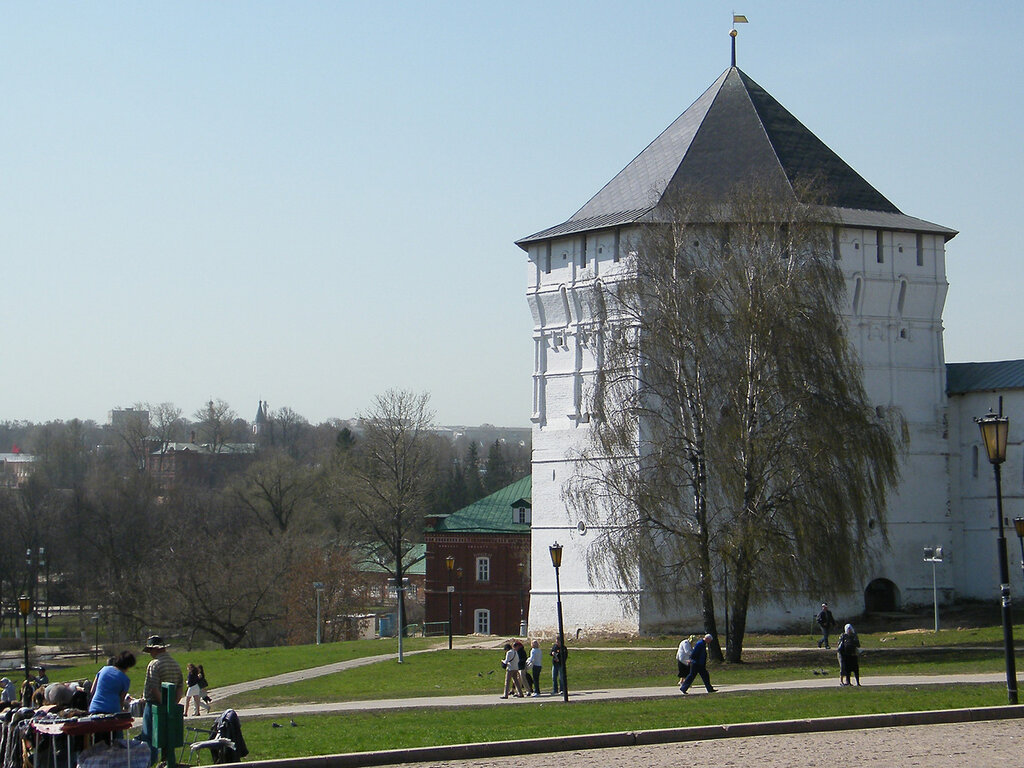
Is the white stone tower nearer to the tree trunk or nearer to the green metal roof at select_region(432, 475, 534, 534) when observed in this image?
the tree trunk

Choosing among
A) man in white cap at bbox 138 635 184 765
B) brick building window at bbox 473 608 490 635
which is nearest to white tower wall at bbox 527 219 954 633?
brick building window at bbox 473 608 490 635

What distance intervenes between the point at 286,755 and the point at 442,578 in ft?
142

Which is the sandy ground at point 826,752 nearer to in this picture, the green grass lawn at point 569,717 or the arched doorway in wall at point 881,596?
the green grass lawn at point 569,717

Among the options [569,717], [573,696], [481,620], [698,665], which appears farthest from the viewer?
[481,620]

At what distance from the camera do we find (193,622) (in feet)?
197

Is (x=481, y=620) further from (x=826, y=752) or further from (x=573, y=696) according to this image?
(x=826, y=752)

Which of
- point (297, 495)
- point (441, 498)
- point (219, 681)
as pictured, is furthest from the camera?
point (441, 498)

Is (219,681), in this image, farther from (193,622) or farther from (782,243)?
(193,622)

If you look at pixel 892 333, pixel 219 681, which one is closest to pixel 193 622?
pixel 219 681

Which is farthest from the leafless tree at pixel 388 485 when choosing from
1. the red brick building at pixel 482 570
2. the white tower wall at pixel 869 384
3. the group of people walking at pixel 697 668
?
the group of people walking at pixel 697 668

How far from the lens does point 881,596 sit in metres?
41.3

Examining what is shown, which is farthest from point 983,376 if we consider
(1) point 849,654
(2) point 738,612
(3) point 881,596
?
(1) point 849,654

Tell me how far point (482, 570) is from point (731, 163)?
22978 mm

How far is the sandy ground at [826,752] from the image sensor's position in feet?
42.8
